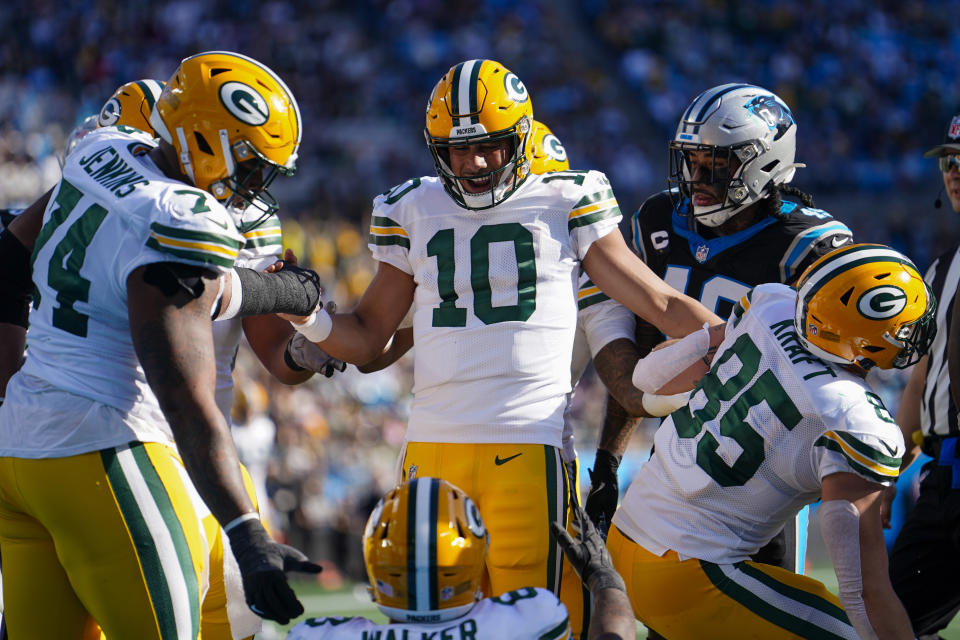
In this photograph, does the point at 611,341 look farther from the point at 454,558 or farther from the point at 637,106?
the point at 637,106

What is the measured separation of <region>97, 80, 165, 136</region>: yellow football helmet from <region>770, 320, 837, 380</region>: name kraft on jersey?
249 centimetres

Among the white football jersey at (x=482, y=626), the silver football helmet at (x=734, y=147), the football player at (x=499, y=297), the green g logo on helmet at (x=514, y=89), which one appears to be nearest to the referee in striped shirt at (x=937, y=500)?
the silver football helmet at (x=734, y=147)

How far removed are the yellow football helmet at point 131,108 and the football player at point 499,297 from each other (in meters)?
1.29

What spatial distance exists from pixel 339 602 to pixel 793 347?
5.77m

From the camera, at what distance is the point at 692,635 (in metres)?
3.23

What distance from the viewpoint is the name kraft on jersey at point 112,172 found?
2.88 metres

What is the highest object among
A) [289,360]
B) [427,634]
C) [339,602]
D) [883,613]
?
[289,360]

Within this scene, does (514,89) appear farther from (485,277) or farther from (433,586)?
(433,586)

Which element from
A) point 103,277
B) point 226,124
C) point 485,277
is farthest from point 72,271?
point 485,277

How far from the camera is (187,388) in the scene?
2688mm

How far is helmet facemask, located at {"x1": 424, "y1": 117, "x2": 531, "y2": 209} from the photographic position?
3453 mm

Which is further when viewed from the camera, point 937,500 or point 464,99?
point 937,500

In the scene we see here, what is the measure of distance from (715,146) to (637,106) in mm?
14830

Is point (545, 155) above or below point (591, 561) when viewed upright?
above
